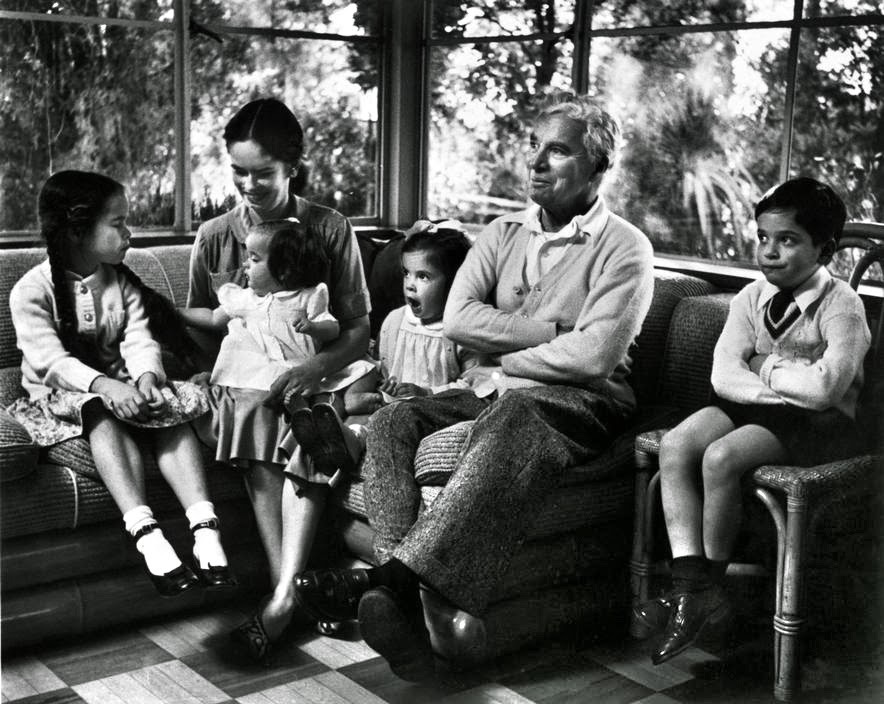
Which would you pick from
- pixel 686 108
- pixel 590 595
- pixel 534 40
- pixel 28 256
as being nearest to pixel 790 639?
pixel 590 595

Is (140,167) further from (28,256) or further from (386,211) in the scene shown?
(386,211)

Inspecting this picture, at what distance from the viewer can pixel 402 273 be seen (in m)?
2.41

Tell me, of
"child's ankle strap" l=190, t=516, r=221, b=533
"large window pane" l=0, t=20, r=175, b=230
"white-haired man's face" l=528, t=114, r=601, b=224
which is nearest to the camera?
"large window pane" l=0, t=20, r=175, b=230

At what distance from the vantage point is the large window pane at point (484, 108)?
201cm

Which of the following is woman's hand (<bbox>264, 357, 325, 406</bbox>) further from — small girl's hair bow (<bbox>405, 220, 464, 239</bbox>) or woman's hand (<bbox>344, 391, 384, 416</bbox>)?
small girl's hair bow (<bbox>405, 220, 464, 239</bbox>)

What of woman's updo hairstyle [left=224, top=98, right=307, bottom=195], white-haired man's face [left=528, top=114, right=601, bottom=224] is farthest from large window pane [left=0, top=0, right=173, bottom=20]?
white-haired man's face [left=528, top=114, right=601, bottom=224]

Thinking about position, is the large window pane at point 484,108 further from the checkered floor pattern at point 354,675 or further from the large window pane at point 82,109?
the checkered floor pattern at point 354,675

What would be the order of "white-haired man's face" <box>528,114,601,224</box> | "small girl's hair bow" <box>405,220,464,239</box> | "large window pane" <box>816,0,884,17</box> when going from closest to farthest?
"large window pane" <box>816,0,884,17</box>
"white-haired man's face" <box>528,114,601,224</box>
"small girl's hair bow" <box>405,220,464,239</box>

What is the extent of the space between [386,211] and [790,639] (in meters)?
1.00

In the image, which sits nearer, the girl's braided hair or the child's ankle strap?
the girl's braided hair

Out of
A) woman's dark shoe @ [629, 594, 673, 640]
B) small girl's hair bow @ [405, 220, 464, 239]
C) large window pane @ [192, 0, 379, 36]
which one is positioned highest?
large window pane @ [192, 0, 379, 36]

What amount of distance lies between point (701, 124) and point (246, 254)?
0.81 meters

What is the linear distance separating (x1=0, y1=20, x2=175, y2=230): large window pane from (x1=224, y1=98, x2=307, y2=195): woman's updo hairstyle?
0.19 metres

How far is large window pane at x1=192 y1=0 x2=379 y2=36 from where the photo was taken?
1861mm
